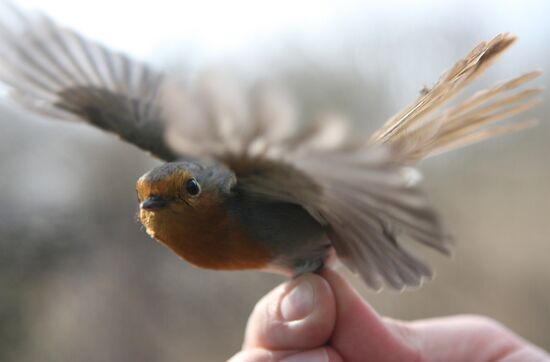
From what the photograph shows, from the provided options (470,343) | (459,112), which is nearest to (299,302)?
(459,112)

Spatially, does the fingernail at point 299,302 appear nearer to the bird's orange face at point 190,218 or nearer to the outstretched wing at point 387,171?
the outstretched wing at point 387,171

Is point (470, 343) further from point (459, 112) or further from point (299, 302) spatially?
point (459, 112)

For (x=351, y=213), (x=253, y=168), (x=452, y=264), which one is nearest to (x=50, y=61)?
(x=253, y=168)

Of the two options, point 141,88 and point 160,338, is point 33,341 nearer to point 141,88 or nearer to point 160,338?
point 160,338

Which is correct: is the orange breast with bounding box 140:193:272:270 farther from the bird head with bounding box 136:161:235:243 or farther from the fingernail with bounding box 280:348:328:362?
the fingernail with bounding box 280:348:328:362

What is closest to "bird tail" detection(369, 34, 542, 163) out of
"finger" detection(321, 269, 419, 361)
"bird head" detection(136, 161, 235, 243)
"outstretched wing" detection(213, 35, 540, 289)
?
"outstretched wing" detection(213, 35, 540, 289)
